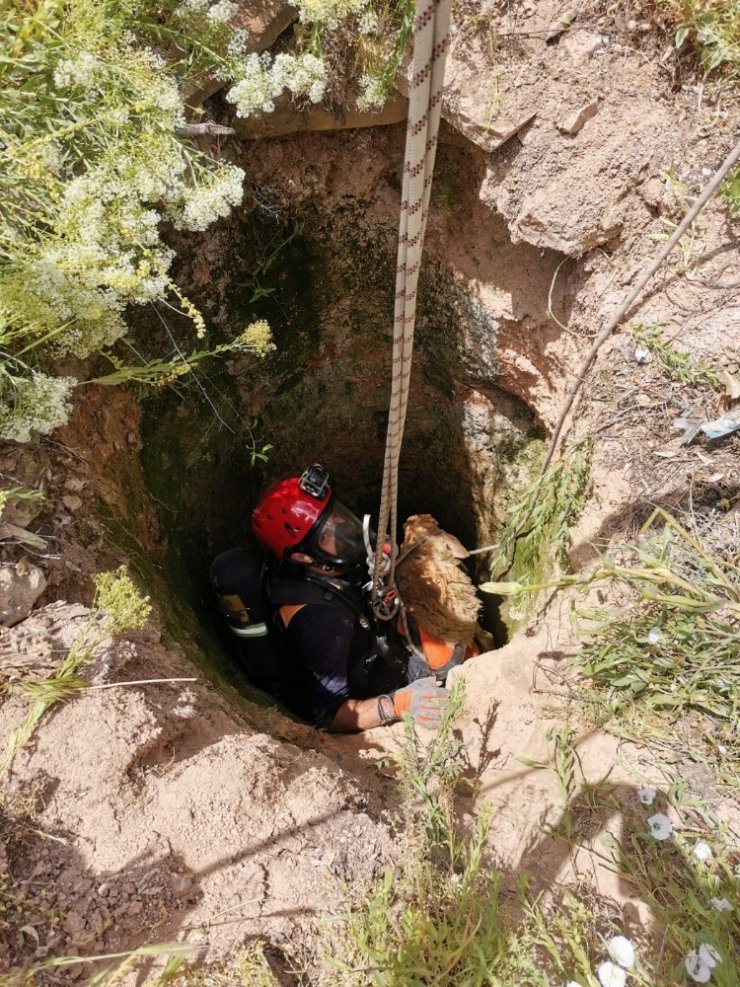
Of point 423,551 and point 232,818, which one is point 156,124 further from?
point 423,551

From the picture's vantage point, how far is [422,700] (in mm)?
2994

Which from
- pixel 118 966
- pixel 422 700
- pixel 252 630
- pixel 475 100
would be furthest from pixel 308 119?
pixel 118 966

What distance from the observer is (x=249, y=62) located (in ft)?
6.90

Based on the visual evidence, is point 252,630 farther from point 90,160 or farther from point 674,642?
point 90,160

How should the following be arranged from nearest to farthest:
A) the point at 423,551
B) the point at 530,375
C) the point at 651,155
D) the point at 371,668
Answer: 1. the point at 651,155
2. the point at 530,375
3. the point at 371,668
4. the point at 423,551

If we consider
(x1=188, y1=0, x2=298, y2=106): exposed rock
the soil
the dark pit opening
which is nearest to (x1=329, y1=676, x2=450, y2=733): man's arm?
the soil

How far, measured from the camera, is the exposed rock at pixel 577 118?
2.30 meters

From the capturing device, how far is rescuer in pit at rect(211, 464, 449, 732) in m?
3.18

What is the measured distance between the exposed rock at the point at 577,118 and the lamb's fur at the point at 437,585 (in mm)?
2169

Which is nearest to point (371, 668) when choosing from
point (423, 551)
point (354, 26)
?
point (423, 551)

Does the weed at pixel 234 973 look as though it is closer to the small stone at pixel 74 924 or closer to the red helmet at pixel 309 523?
the small stone at pixel 74 924

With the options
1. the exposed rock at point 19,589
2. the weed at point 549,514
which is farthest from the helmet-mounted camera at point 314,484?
the exposed rock at point 19,589

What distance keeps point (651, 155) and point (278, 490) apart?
228 cm

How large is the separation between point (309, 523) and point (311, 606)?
1.47ft
